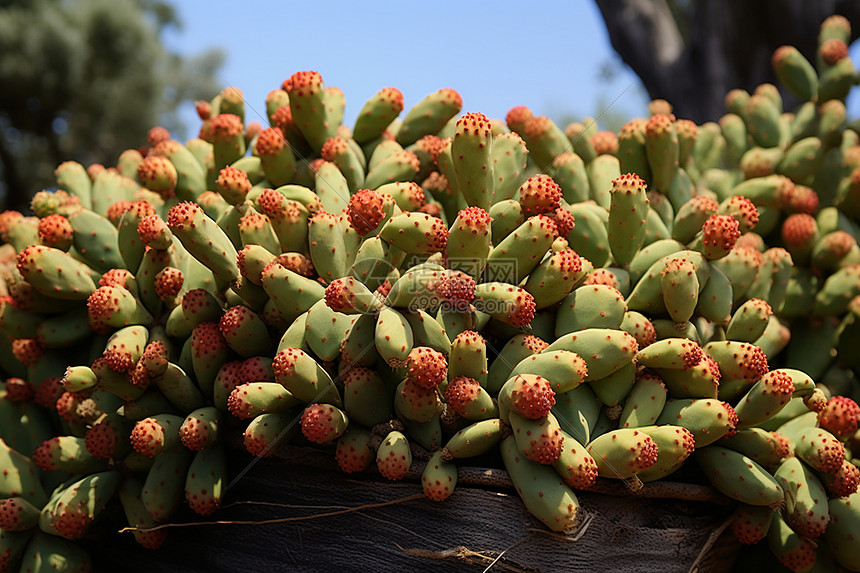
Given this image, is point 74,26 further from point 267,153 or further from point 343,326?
point 343,326

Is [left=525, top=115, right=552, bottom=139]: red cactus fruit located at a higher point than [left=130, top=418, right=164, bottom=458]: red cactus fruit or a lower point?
higher

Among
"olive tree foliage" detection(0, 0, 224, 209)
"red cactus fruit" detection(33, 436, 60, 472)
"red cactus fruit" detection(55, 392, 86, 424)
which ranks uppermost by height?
"olive tree foliage" detection(0, 0, 224, 209)

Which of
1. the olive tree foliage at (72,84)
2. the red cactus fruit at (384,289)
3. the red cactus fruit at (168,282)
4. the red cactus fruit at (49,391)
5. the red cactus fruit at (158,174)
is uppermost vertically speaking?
the olive tree foliage at (72,84)

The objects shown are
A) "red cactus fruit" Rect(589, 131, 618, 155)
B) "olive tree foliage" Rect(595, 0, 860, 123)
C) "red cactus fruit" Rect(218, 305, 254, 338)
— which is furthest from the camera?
"olive tree foliage" Rect(595, 0, 860, 123)

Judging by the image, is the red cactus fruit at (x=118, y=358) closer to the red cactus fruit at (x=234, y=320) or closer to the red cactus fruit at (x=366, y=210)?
the red cactus fruit at (x=234, y=320)

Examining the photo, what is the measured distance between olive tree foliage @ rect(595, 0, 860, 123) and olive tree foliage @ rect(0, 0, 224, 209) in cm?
878

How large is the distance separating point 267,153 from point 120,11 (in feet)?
38.9

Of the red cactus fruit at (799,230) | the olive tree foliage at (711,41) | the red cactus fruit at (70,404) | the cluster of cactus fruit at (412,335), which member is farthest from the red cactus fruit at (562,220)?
the olive tree foliage at (711,41)

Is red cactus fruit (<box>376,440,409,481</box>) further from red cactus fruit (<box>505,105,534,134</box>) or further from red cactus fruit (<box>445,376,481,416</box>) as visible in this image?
red cactus fruit (<box>505,105,534,134</box>)

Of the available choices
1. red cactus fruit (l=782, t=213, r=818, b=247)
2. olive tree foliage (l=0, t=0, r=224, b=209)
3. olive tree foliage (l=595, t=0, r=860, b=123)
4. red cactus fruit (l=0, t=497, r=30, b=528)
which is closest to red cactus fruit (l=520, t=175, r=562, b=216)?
red cactus fruit (l=782, t=213, r=818, b=247)

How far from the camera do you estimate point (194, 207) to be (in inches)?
78.2

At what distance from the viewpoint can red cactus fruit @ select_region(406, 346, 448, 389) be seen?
1733 mm

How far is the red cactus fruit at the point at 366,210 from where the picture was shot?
1.92 metres

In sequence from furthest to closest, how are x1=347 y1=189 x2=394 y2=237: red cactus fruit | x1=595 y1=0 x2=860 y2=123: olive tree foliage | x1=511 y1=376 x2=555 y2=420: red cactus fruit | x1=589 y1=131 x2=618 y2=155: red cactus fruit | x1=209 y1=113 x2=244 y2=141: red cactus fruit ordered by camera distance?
x1=595 y1=0 x2=860 y2=123: olive tree foliage → x1=589 y1=131 x2=618 y2=155: red cactus fruit → x1=209 y1=113 x2=244 y2=141: red cactus fruit → x1=347 y1=189 x2=394 y2=237: red cactus fruit → x1=511 y1=376 x2=555 y2=420: red cactus fruit
